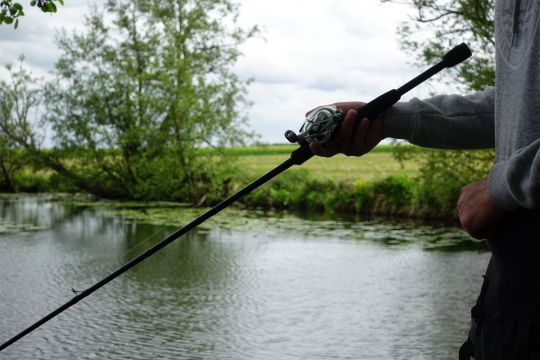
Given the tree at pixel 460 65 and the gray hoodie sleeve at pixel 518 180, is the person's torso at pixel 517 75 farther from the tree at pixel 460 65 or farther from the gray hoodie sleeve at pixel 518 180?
the tree at pixel 460 65

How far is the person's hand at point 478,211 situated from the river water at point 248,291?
2599 mm

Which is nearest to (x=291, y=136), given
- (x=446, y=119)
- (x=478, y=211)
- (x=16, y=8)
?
(x=446, y=119)

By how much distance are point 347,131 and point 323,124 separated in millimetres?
43

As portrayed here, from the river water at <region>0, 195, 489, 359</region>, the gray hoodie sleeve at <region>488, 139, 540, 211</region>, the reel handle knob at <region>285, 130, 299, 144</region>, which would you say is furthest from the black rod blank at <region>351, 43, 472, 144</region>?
the river water at <region>0, 195, 489, 359</region>

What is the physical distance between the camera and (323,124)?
130 centimetres

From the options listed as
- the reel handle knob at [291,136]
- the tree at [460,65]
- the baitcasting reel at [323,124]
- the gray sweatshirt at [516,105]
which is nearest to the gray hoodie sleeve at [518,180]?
the gray sweatshirt at [516,105]

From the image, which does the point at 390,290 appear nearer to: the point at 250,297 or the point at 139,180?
the point at 250,297

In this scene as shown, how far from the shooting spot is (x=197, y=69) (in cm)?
1608

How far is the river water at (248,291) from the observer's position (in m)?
4.63

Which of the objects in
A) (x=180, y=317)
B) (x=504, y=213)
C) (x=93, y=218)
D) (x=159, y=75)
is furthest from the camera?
(x=159, y=75)

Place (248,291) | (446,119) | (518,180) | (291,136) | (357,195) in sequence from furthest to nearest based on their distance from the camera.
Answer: (357,195) < (248,291) < (291,136) < (446,119) < (518,180)

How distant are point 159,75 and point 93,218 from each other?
4.00 m

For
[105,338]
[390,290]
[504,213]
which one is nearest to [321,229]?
[390,290]

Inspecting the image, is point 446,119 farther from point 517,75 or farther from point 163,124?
point 163,124
